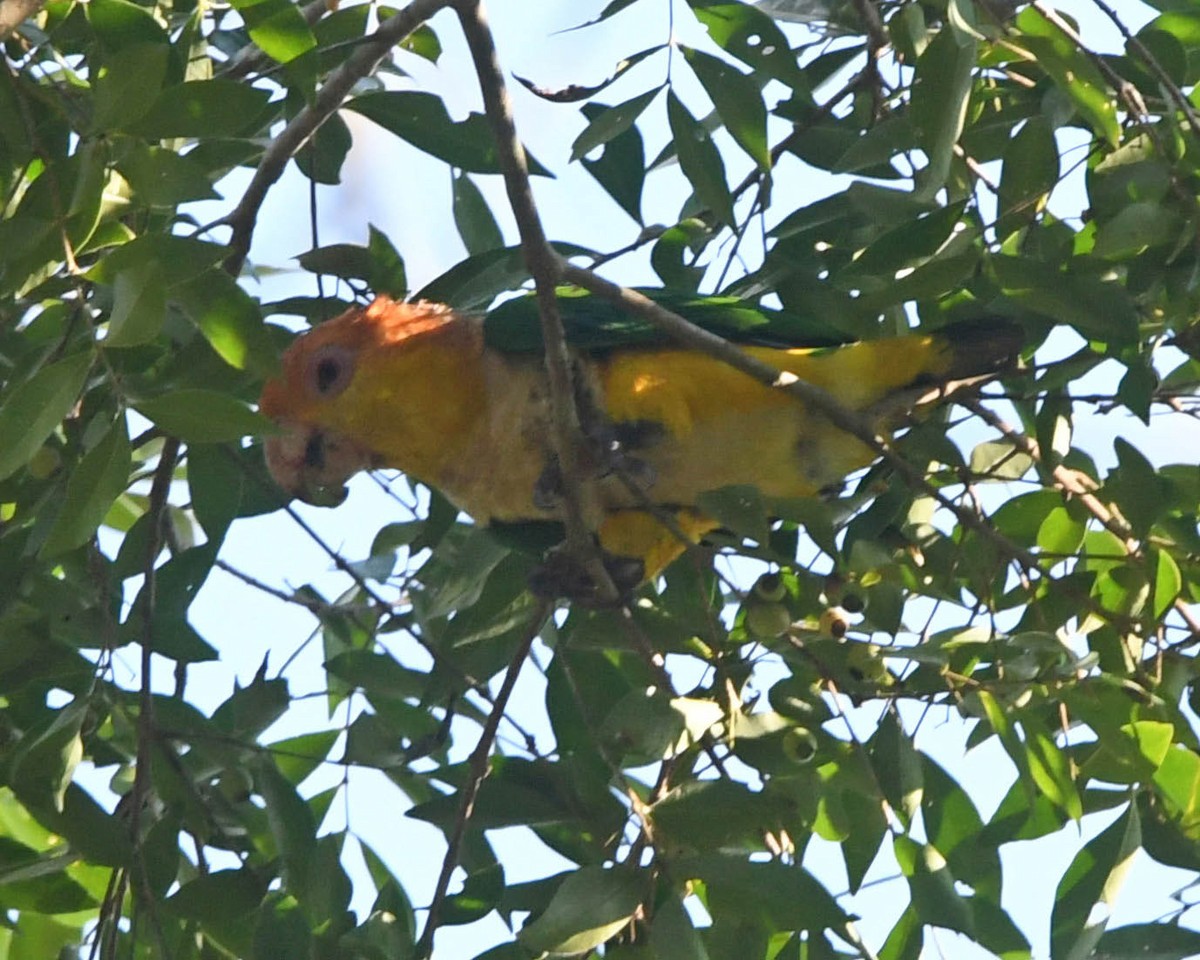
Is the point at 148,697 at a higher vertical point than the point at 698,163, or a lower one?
lower

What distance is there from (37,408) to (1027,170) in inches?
60.3

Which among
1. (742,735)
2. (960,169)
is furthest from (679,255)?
(742,735)

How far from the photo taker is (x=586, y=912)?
204 cm

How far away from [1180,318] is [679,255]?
97cm

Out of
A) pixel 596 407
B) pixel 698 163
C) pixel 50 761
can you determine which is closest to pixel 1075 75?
pixel 698 163

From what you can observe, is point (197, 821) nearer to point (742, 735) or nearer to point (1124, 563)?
point (742, 735)

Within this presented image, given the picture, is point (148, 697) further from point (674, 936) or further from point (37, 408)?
point (674, 936)

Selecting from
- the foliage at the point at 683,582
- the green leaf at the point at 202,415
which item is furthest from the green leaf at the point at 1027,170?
the green leaf at the point at 202,415

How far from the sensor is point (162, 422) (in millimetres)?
1853

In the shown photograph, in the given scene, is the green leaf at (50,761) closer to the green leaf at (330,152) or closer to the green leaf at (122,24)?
the green leaf at (122,24)

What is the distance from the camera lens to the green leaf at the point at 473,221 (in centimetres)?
311

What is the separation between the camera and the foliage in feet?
6.82

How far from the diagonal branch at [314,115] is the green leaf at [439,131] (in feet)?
0.41

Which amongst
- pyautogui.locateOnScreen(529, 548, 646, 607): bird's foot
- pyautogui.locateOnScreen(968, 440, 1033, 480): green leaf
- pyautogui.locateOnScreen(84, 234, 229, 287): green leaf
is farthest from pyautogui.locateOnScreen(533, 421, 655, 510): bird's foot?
pyautogui.locateOnScreen(84, 234, 229, 287): green leaf
